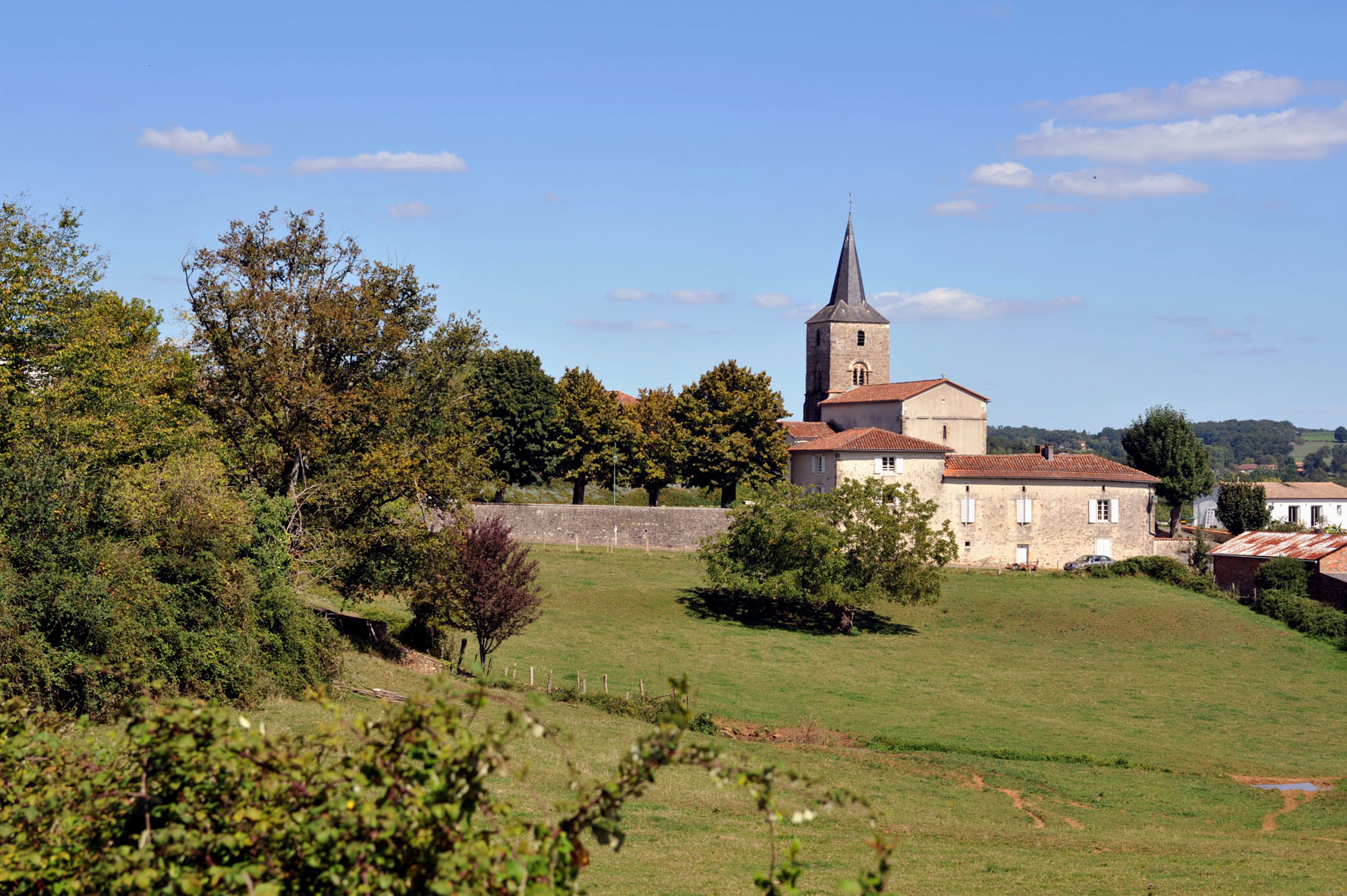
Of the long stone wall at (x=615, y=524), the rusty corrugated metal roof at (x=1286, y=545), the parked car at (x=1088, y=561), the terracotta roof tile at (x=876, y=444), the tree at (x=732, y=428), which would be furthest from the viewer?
the tree at (x=732, y=428)

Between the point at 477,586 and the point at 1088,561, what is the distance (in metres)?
45.5

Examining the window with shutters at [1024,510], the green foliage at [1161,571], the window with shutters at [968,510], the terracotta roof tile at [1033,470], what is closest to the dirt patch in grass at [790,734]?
the window with shutters at [968,510]

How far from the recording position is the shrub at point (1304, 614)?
5084cm

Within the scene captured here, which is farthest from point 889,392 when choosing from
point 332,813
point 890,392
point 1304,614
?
point 332,813

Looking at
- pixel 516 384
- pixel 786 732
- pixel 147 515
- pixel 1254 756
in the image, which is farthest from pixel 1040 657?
pixel 516 384

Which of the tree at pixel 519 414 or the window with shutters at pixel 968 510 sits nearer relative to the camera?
the window with shutters at pixel 968 510

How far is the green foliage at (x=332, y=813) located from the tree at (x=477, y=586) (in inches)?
1015

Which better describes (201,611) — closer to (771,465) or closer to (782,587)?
(782,587)

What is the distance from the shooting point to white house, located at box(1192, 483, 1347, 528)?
105938 millimetres

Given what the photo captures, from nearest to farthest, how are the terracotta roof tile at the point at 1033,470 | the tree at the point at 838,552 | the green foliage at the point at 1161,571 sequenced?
the tree at the point at 838,552
the green foliage at the point at 1161,571
the terracotta roof tile at the point at 1033,470

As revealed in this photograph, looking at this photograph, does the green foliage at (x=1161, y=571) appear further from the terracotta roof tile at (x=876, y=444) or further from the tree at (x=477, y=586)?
the tree at (x=477, y=586)

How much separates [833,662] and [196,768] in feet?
129

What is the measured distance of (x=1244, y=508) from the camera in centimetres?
8094

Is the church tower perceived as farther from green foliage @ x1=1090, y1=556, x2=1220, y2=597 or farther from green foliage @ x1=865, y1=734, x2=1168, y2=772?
green foliage @ x1=865, y1=734, x2=1168, y2=772
